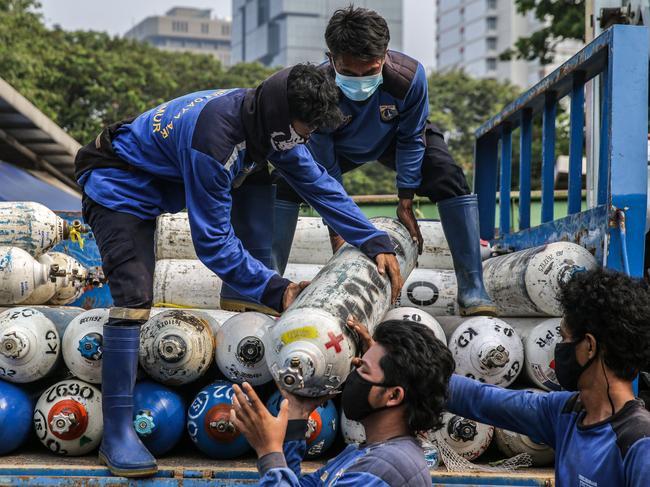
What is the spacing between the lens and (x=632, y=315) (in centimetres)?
238

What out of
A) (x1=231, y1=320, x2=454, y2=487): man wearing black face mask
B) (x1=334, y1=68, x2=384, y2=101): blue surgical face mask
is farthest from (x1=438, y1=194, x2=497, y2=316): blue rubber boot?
(x1=231, y1=320, x2=454, y2=487): man wearing black face mask

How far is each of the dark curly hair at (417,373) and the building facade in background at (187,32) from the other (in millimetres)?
143991

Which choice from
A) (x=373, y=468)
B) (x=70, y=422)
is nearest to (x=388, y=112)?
(x=70, y=422)

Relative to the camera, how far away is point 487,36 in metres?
88.8

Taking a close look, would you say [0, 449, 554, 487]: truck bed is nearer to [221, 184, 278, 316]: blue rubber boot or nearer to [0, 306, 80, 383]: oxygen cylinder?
[0, 306, 80, 383]: oxygen cylinder

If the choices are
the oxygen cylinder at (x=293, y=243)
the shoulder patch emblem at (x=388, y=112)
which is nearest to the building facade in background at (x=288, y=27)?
the oxygen cylinder at (x=293, y=243)

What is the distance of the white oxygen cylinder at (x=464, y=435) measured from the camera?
11.5 ft

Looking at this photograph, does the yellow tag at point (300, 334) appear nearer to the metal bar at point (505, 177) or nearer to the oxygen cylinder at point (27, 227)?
the oxygen cylinder at point (27, 227)

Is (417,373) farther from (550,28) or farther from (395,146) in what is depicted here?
(550,28)

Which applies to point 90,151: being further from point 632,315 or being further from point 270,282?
point 632,315

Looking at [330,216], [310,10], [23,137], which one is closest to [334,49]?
[330,216]

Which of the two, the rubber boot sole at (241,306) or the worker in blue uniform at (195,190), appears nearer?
the worker in blue uniform at (195,190)

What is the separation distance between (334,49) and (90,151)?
1064 millimetres

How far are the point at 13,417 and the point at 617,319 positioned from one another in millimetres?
2273
